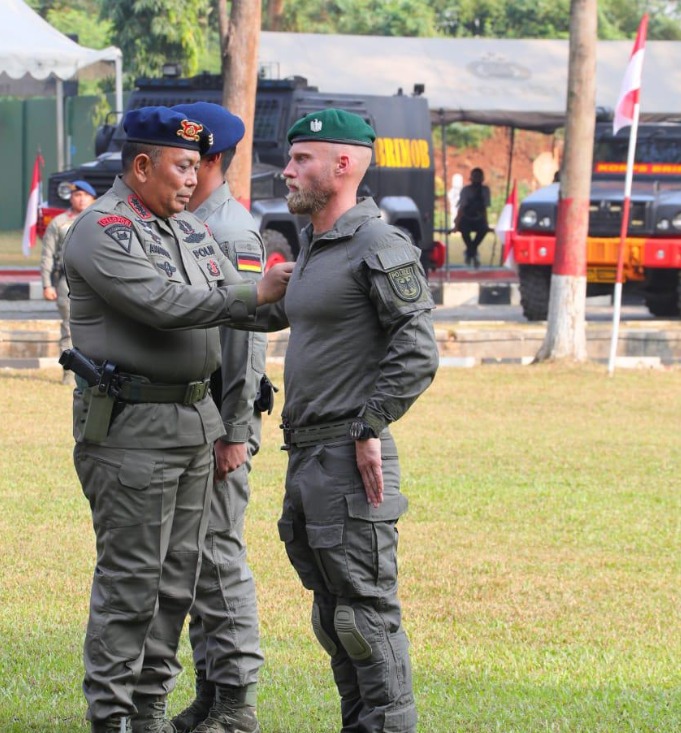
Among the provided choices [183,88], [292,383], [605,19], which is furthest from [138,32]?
[292,383]

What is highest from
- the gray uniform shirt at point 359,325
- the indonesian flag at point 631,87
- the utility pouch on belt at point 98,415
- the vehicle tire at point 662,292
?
the indonesian flag at point 631,87

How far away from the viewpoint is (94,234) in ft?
13.9

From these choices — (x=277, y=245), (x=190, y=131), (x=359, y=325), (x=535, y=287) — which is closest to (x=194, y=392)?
(x=359, y=325)

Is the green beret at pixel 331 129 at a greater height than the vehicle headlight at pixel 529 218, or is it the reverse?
the green beret at pixel 331 129

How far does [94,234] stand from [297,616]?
8.20 feet

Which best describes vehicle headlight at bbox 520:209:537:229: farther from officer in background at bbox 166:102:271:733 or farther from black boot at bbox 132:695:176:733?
black boot at bbox 132:695:176:733

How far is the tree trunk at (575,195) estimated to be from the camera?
15.0 meters

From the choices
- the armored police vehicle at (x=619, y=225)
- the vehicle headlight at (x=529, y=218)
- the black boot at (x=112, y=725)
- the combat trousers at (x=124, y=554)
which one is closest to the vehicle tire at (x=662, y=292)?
the armored police vehicle at (x=619, y=225)

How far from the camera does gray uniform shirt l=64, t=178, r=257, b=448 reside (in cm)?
418

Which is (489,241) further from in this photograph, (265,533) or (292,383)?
(292,383)

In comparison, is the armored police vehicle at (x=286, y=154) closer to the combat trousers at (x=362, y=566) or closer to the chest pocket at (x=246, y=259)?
the chest pocket at (x=246, y=259)

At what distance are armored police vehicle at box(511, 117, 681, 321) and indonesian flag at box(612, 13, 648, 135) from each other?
3.29 metres

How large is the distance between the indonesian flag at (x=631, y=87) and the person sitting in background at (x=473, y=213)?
468 inches

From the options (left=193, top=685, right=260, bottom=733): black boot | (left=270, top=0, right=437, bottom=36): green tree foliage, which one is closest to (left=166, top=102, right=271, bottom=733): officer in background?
(left=193, top=685, right=260, bottom=733): black boot
